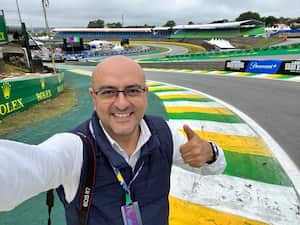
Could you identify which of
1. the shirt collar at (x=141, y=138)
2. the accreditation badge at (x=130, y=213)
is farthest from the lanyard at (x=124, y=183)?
the shirt collar at (x=141, y=138)

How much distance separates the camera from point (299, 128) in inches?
218

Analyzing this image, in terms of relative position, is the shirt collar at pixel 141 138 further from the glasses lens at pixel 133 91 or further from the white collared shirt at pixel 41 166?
the glasses lens at pixel 133 91

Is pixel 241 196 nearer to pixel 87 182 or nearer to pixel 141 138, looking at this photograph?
pixel 141 138

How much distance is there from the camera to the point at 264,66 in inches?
605

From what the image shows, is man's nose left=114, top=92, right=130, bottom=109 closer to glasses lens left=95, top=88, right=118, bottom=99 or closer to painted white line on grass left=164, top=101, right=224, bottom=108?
glasses lens left=95, top=88, right=118, bottom=99

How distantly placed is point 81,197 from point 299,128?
5451mm

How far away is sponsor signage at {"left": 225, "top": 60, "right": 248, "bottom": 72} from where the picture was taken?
1678cm

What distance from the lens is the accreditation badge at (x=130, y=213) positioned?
1.46 metres

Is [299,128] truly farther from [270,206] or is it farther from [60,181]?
[60,181]

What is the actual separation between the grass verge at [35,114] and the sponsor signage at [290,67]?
11.1m

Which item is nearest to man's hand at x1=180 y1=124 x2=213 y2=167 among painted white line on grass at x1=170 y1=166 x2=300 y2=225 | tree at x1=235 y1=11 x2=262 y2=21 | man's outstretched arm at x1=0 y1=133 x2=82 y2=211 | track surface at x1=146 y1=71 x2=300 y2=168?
man's outstretched arm at x1=0 y1=133 x2=82 y2=211

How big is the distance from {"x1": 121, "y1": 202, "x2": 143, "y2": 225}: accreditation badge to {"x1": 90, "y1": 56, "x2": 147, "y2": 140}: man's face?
394 mm

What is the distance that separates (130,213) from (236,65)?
56.3ft

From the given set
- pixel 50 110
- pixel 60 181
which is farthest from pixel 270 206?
pixel 50 110
